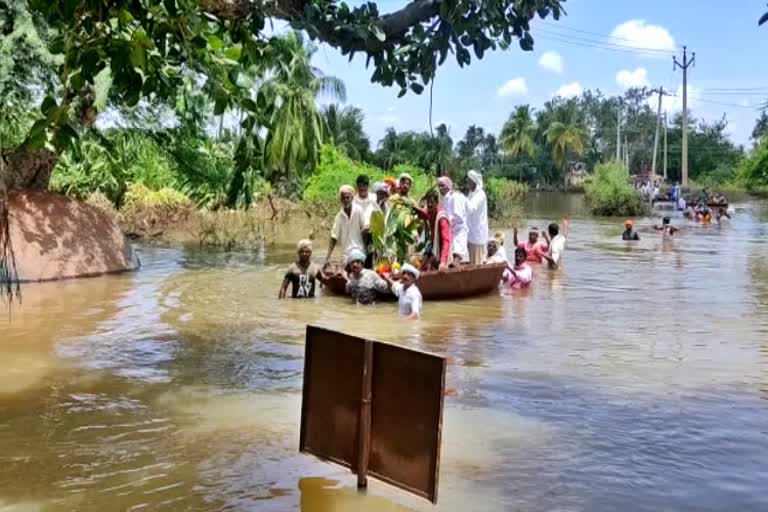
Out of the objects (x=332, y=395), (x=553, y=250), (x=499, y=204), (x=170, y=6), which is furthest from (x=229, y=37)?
(x=499, y=204)

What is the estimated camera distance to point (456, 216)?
13492 millimetres

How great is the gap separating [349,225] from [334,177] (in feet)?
57.1

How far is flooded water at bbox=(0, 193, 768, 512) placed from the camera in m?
5.53

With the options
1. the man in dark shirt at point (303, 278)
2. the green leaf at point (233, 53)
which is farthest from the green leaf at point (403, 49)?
the man in dark shirt at point (303, 278)

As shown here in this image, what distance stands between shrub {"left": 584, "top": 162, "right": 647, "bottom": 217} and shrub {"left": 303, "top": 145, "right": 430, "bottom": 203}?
595 inches

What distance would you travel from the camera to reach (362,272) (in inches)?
512

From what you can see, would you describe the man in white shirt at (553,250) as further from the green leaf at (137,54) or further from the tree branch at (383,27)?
the green leaf at (137,54)

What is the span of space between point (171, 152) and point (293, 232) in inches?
371

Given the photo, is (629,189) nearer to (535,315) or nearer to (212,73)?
(535,315)

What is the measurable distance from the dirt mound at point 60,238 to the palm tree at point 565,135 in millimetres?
65947

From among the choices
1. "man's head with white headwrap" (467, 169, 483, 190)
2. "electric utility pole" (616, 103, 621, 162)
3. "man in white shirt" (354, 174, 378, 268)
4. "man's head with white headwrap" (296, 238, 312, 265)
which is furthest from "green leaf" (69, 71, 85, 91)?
"electric utility pole" (616, 103, 621, 162)

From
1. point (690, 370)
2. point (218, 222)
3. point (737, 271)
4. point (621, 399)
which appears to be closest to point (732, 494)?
point (621, 399)

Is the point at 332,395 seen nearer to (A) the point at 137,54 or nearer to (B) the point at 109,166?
(A) the point at 137,54

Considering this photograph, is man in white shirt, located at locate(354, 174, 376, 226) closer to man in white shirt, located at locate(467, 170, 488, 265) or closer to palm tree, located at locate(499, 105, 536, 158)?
man in white shirt, located at locate(467, 170, 488, 265)
